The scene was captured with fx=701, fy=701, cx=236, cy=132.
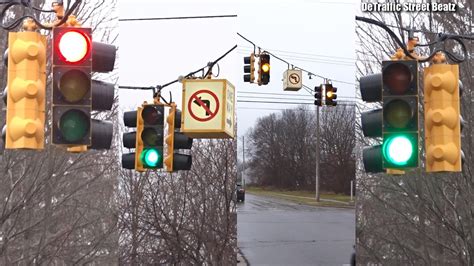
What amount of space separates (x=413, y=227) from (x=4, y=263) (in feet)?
29.5

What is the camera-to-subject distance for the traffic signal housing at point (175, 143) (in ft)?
31.0

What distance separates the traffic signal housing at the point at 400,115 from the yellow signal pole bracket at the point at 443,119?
0.16 meters

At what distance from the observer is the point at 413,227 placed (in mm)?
15680

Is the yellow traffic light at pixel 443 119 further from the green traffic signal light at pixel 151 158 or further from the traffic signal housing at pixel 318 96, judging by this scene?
the traffic signal housing at pixel 318 96

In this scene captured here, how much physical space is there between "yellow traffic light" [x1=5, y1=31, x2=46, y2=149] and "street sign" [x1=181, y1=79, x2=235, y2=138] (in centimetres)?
401

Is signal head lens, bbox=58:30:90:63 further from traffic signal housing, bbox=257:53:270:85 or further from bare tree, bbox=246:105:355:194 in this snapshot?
bare tree, bbox=246:105:355:194

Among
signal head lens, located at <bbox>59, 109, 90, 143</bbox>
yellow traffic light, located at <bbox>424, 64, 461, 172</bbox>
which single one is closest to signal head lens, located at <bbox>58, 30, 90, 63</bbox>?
signal head lens, located at <bbox>59, 109, 90, 143</bbox>

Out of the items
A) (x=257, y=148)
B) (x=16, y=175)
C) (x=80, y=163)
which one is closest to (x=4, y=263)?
(x=16, y=175)

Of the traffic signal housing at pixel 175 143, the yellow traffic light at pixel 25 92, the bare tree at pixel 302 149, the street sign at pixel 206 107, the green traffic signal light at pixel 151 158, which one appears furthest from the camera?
the bare tree at pixel 302 149

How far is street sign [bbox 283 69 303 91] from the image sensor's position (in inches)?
633

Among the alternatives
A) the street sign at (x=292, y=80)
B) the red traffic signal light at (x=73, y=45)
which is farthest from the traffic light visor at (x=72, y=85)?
the street sign at (x=292, y=80)

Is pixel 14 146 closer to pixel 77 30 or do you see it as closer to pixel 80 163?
pixel 77 30

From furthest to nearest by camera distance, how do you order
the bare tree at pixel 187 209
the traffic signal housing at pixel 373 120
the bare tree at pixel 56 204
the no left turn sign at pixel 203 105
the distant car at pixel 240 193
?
the bare tree at pixel 187 209 → the distant car at pixel 240 193 → the bare tree at pixel 56 204 → the no left turn sign at pixel 203 105 → the traffic signal housing at pixel 373 120

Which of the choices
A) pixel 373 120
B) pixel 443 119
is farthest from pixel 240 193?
pixel 443 119
